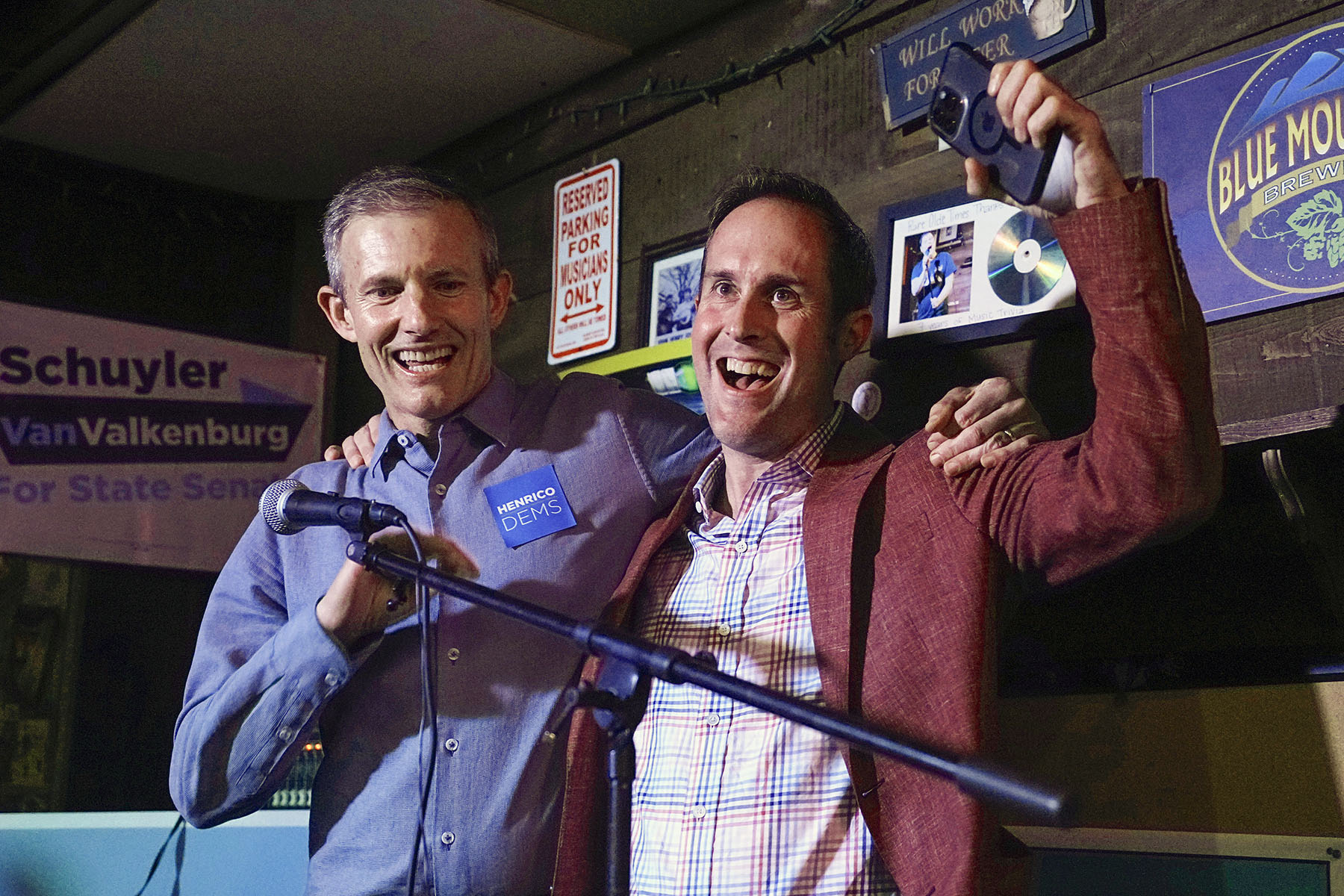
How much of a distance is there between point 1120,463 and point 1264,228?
2.44 feet

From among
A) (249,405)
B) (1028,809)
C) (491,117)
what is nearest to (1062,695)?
(1028,809)

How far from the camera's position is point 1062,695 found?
186cm

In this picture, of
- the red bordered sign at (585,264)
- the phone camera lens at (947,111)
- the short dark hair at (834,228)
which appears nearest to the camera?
the phone camera lens at (947,111)

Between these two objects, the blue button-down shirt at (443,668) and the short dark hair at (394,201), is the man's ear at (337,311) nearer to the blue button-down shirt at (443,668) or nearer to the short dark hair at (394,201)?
the short dark hair at (394,201)

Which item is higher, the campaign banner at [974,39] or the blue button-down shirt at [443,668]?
the campaign banner at [974,39]

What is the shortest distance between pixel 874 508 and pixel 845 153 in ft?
3.83

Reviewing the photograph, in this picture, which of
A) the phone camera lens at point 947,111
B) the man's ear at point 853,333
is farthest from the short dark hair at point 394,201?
the phone camera lens at point 947,111

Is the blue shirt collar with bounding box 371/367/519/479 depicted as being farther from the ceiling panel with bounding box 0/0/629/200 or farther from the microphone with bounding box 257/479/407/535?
the ceiling panel with bounding box 0/0/629/200

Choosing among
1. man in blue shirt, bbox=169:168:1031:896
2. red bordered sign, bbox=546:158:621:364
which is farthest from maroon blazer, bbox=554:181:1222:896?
red bordered sign, bbox=546:158:621:364

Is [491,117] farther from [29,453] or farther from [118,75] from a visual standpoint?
[29,453]

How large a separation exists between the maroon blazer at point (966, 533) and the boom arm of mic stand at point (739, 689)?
Answer: 0.25 feet

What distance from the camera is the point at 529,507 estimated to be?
1.83 meters

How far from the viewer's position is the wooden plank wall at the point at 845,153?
1.75 m

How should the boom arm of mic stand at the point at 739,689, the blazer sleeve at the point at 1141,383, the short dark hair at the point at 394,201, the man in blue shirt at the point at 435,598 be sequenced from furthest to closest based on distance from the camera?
the short dark hair at the point at 394,201 < the man in blue shirt at the point at 435,598 < the blazer sleeve at the point at 1141,383 < the boom arm of mic stand at the point at 739,689
